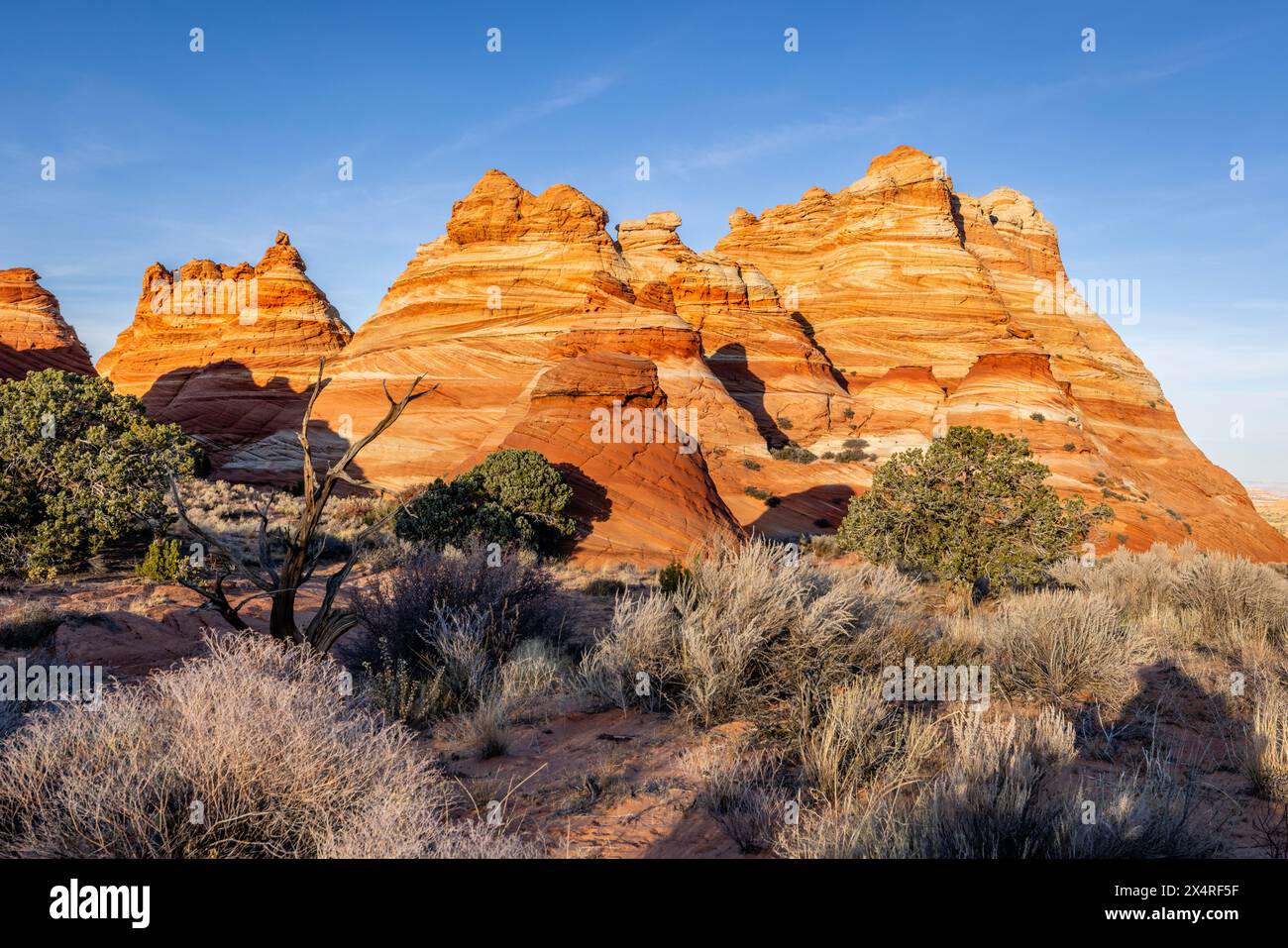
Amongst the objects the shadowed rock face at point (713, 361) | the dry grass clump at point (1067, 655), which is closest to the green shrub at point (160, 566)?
the shadowed rock face at point (713, 361)

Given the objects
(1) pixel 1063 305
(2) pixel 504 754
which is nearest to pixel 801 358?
(1) pixel 1063 305

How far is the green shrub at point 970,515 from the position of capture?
428 inches

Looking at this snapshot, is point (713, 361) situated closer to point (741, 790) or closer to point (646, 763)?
point (646, 763)

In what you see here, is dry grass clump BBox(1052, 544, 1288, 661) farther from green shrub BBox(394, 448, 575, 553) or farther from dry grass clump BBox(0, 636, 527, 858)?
green shrub BBox(394, 448, 575, 553)

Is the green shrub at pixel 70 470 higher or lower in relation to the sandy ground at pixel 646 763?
higher

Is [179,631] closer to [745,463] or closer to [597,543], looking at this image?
[597,543]

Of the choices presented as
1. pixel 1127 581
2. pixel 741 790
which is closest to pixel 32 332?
pixel 741 790

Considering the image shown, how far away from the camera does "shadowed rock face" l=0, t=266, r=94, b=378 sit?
42.8 meters

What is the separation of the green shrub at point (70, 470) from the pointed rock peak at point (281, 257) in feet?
126

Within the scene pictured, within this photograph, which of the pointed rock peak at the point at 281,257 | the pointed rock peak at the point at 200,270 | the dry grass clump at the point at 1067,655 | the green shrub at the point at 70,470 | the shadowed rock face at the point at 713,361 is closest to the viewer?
the dry grass clump at the point at 1067,655

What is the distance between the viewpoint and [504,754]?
5.10 m

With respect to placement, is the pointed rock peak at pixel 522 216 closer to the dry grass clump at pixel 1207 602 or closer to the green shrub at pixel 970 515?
the green shrub at pixel 970 515

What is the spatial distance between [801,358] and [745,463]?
1513cm
